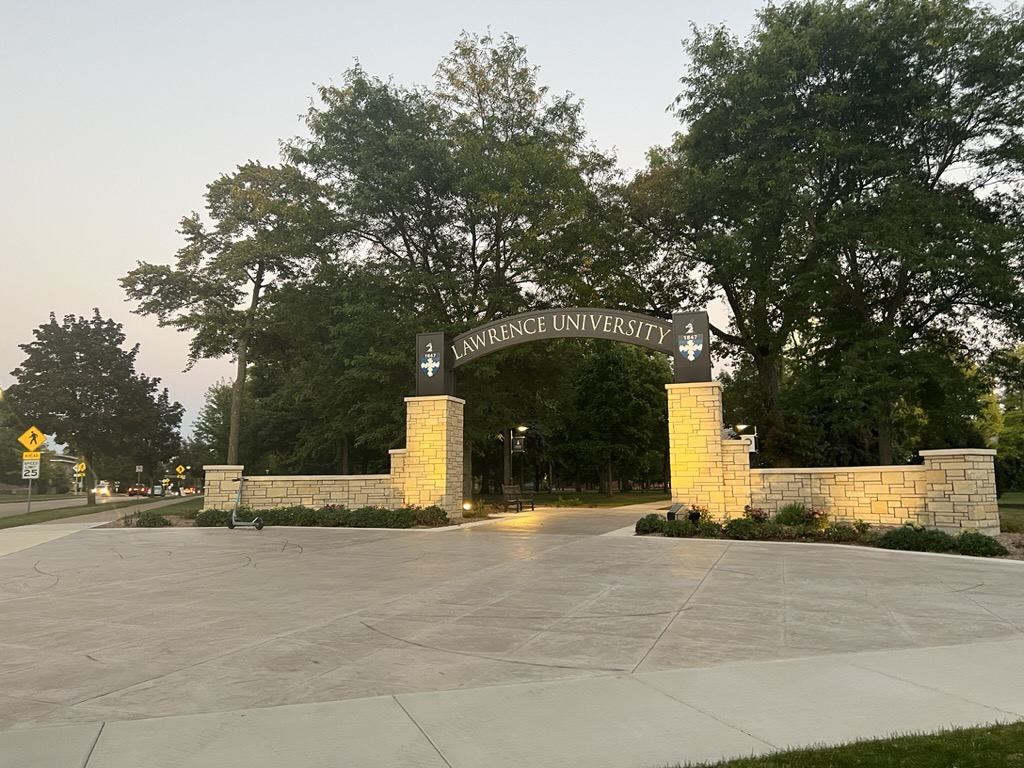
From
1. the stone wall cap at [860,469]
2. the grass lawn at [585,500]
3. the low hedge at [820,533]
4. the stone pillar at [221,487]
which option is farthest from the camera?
the grass lawn at [585,500]

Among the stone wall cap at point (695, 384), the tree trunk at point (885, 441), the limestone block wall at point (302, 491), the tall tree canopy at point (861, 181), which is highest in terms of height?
the tall tree canopy at point (861, 181)

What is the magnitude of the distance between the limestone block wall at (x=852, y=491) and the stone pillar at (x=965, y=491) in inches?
19.8

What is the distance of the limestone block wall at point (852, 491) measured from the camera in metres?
15.3

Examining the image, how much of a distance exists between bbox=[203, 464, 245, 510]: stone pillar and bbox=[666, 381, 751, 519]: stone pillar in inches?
549

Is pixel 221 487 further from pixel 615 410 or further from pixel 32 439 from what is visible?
pixel 615 410

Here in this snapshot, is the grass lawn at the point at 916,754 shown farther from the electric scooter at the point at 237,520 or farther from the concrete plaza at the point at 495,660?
the electric scooter at the point at 237,520

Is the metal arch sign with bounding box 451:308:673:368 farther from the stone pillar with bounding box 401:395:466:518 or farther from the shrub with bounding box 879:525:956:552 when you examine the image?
the shrub with bounding box 879:525:956:552

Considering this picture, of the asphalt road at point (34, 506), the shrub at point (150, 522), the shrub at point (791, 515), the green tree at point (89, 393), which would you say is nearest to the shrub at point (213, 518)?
the shrub at point (150, 522)

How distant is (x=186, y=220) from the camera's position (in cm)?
4044

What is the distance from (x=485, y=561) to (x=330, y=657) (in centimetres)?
620

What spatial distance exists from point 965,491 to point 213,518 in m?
20.2

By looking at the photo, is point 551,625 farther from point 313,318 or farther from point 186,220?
point 186,220

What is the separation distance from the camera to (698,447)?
699 inches

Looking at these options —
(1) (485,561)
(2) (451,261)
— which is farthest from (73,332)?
(1) (485,561)
